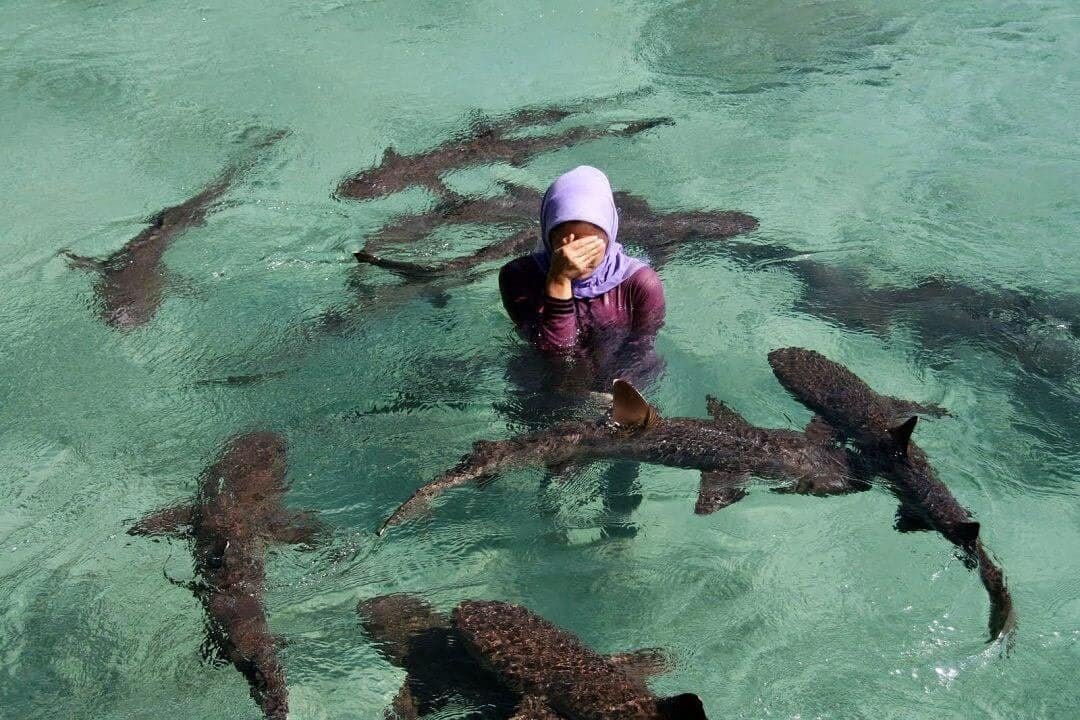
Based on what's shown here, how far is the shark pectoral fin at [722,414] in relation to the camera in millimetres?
5203

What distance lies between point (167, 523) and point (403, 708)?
1.81 m

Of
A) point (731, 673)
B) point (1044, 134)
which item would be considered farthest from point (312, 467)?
point (1044, 134)

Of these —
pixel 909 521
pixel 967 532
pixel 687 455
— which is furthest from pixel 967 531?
pixel 687 455

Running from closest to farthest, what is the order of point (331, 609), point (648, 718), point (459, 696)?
point (648, 718) → point (459, 696) → point (331, 609)

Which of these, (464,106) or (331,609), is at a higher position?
(464,106)

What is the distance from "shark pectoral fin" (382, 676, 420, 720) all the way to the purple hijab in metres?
2.26

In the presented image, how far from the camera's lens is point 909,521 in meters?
4.86

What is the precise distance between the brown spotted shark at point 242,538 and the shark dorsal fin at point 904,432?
2.97 metres

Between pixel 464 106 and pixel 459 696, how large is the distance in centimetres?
757

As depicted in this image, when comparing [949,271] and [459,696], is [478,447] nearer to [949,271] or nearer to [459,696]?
[459,696]

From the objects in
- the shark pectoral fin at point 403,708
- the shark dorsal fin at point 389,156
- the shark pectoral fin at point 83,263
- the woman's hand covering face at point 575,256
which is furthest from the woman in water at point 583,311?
the shark dorsal fin at point 389,156

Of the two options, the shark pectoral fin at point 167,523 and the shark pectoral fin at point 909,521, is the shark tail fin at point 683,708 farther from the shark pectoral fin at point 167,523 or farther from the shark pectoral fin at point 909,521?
the shark pectoral fin at point 167,523

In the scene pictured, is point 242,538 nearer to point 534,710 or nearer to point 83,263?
point 534,710

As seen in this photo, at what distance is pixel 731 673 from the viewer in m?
4.42
